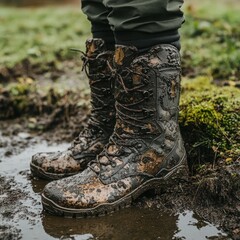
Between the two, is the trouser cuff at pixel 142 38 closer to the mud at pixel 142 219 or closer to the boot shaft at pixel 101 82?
the boot shaft at pixel 101 82

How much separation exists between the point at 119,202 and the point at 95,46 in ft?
2.92

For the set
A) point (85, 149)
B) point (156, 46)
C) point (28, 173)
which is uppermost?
point (156, 46)

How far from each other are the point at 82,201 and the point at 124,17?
0.89 metres

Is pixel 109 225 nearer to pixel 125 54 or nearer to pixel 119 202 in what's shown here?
pixel 119 202

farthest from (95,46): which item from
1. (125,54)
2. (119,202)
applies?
(119,202)

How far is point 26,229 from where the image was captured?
2.40m

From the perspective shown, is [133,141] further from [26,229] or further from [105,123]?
[26,229]

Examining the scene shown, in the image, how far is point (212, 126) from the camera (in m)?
2.94

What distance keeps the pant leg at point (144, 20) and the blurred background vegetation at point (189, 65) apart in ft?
2.16

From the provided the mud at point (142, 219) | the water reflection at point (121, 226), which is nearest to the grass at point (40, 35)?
the mud at point (142, 219)

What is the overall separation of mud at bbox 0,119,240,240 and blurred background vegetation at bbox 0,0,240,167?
33 cm

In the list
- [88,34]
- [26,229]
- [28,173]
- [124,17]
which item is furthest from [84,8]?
[88,34]

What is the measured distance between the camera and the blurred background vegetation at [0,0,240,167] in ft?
9.75

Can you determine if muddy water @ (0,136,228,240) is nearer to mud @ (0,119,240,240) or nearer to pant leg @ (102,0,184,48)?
mud @ (0,119,240,240)
